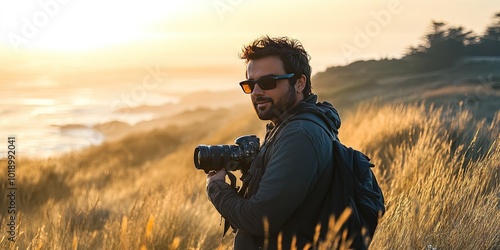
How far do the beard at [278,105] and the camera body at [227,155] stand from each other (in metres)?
0.25

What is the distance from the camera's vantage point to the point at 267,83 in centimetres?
312

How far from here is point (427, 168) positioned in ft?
21.3

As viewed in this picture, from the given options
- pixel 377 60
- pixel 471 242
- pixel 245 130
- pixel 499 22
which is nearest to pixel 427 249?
pixel 471 242

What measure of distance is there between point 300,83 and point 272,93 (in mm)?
164

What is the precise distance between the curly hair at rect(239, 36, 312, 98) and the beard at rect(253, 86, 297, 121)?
2.4 inches

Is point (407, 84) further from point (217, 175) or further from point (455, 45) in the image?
point (217, 175)

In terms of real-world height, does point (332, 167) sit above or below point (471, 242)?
above

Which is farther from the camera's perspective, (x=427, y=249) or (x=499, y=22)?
(x=499, y=22)

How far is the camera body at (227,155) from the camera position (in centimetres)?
325

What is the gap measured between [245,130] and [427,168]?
61.9 ft

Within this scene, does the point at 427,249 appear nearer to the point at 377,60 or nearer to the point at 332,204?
the point at 332,204
